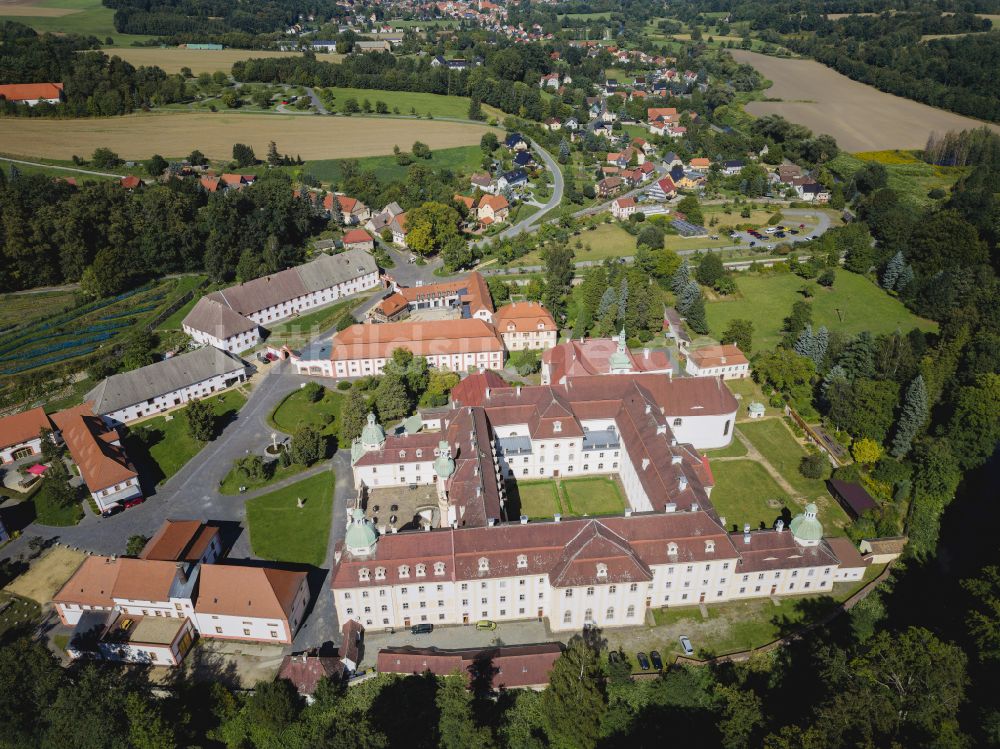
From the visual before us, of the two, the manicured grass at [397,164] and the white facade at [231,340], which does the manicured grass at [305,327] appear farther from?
the manicured grass at [397,164]

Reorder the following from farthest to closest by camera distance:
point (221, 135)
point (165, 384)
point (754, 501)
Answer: point (221, 135) < point (165, 384) < point (754, 501)

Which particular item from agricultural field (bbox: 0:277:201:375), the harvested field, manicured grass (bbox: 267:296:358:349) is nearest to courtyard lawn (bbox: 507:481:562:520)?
the harvested field

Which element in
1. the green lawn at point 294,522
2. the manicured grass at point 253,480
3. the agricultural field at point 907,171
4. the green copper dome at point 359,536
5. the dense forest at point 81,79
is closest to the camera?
the green copper dome at point 359,536

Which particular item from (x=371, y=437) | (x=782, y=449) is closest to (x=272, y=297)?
(x=371, y=437)

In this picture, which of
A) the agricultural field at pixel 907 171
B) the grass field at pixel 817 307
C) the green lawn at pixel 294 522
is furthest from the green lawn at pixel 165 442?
the agricultural field at pixel 907 171

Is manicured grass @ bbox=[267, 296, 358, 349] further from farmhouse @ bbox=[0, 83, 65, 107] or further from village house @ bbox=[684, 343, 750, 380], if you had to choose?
farmhouse @ bbox=[0, 83, 65, 107]

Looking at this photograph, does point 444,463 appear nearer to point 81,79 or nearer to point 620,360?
point 620,360
